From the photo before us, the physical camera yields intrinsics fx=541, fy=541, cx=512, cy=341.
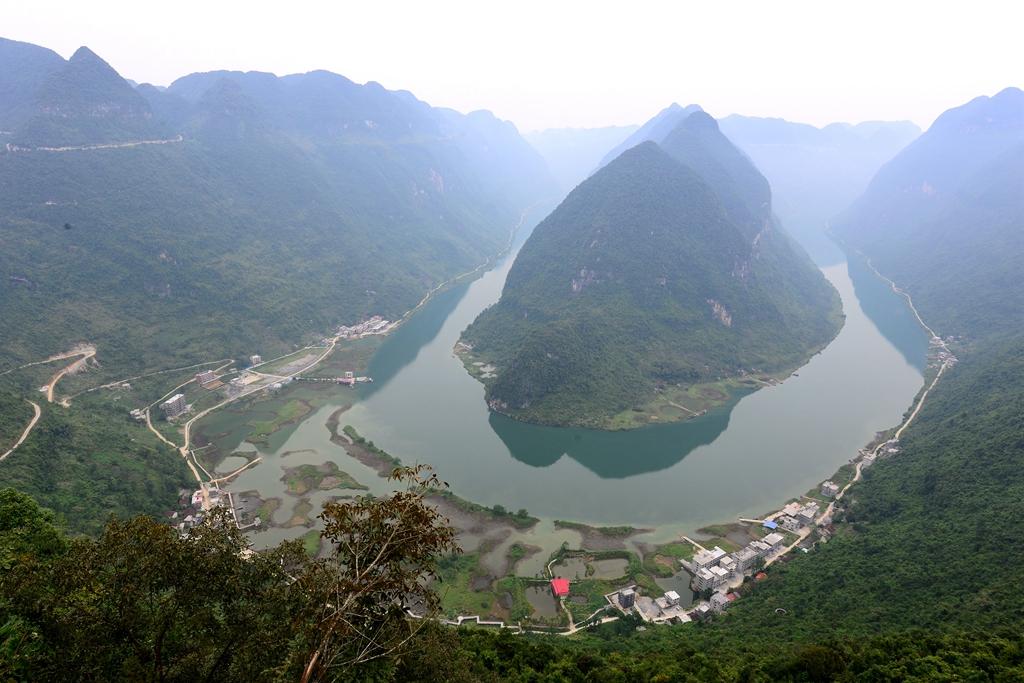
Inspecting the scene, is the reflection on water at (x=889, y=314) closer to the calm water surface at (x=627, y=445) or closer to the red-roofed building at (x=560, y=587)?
the calm water surface at (x=627, y=445)

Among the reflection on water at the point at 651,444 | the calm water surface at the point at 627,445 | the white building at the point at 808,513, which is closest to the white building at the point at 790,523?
the white building at the point at 808,513

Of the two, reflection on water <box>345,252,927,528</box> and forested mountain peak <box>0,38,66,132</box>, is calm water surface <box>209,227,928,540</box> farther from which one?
forested mountain peak <box>0,38,66,132</box>

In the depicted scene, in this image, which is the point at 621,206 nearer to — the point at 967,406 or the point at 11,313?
Answer: the point at 967,406

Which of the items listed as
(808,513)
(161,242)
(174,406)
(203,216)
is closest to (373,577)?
(808,513)

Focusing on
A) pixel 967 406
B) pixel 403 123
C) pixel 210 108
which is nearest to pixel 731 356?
pixel 967 406

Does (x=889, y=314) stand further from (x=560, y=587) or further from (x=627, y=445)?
(x=560, y=587)

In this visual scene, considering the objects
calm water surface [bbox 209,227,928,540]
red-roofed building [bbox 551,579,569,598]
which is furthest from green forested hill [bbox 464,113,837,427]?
red-roofed building [bbox 551,579,569,598]
